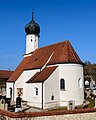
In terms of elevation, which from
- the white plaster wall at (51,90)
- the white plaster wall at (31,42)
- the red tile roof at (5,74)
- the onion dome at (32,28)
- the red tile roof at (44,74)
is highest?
the onion dome at (32,28)

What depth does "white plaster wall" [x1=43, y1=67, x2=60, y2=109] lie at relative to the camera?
2575 cm

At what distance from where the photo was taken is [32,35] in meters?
37.3

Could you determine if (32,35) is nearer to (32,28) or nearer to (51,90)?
(32,28)

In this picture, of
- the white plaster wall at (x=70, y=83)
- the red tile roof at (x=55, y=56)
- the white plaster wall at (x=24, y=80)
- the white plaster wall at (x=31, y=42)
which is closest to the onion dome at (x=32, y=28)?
the white plaster wall at (x=31, y=42)

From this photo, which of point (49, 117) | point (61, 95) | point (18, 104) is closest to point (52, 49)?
point (61, 95)

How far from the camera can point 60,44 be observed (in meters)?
29.9

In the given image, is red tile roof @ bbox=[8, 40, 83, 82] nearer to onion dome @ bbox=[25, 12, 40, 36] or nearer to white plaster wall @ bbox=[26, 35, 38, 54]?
white plaster wall @ bbox=[26, 35, 38, 54]

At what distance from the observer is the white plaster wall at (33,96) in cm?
2627

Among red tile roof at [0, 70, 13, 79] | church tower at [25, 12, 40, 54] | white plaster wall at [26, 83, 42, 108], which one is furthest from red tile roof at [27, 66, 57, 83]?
red tile roof at [0, 70, 13, 79]

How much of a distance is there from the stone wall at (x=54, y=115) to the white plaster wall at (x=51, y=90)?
10851mm

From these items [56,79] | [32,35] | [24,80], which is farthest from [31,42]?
[56,79]

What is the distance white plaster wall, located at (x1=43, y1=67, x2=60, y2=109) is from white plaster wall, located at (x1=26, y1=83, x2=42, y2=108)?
0.80 metres

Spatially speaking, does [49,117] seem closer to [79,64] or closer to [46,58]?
A: [79,64]

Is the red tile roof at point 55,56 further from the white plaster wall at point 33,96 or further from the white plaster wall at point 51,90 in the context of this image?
the white plaster wall at point 33,96
